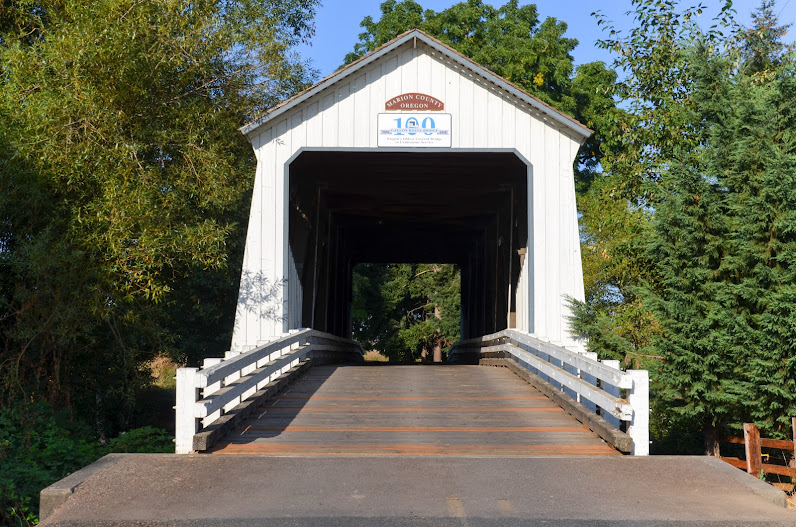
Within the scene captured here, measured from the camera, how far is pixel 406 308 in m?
45.2

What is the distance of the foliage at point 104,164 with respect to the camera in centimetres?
1319

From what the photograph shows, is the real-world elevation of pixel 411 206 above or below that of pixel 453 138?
above

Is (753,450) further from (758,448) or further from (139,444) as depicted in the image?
(139,444)

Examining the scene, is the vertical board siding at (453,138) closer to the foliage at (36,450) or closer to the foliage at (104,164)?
the foliage at (104,164)

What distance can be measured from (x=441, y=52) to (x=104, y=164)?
5511mm

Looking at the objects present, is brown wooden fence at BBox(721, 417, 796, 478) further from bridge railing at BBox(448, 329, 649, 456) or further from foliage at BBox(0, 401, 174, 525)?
foliage at BBox(0, 401, 174, 525)

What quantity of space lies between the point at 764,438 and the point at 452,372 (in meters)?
4.66

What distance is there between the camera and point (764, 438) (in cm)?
1288

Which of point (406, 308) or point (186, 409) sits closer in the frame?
point (186, 409)

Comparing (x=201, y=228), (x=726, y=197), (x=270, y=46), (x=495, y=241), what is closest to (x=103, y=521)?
(x=201, y=228)

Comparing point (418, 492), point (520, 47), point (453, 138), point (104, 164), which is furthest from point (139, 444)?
point (520, 47)

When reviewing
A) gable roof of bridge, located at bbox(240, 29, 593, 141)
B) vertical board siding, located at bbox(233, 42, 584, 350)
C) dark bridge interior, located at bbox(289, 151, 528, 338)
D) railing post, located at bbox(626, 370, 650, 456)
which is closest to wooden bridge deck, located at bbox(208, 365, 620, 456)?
railing post, located at bbox(626, 370, 650, 456)

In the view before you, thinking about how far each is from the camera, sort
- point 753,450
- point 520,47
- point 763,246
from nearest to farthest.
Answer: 1. point 753,450
2. point 763,246
3. point 520,47

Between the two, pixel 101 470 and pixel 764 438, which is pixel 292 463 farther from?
pixel 764 438
